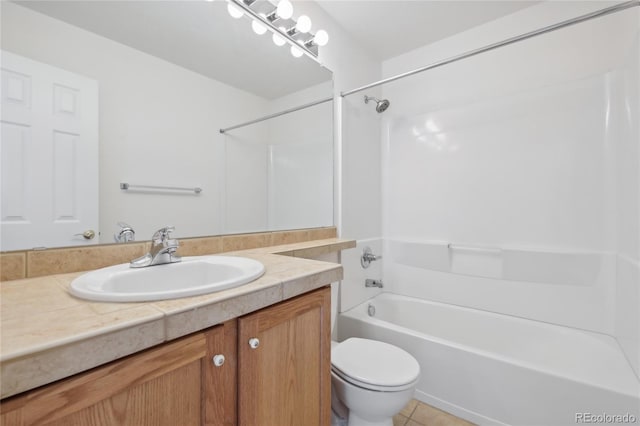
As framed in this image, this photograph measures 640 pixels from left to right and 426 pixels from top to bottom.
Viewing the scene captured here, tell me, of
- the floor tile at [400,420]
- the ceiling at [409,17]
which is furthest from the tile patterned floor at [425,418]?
the ceiling at [409,17]

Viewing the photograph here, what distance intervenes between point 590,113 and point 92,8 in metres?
2.43

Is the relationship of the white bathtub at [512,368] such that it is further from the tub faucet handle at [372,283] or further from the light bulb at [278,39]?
the light bulb at [278,39]

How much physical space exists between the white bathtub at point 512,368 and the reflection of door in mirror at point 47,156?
1517 mm

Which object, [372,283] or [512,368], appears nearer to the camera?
[512,368]

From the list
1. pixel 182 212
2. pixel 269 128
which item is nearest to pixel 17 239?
pixel 182 212

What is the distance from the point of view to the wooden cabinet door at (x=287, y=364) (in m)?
0.68

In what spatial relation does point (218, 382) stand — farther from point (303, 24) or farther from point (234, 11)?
point (303, 24)

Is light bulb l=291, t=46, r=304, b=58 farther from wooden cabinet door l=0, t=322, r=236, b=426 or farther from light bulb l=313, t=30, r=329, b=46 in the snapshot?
wooden cabinet door l=0, t=322, r=236, b=426

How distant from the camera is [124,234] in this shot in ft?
3.14

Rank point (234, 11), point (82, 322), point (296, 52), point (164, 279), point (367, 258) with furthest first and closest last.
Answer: point (367, 258)
point (296, 52)
point (234, 11)
point (164, 279)
point (82, 322)

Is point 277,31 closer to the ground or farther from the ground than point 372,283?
farther from the ground

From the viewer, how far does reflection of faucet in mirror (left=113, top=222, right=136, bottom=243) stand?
0.96 meters

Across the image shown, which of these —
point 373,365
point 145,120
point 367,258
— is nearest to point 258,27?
point 145,120

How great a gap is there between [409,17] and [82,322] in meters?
2.28
